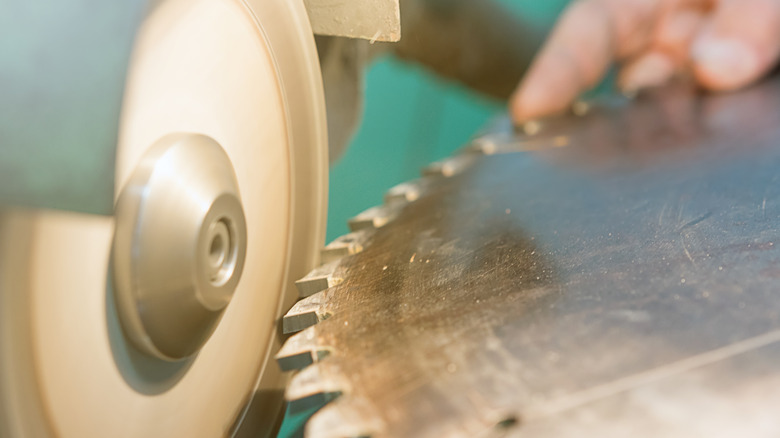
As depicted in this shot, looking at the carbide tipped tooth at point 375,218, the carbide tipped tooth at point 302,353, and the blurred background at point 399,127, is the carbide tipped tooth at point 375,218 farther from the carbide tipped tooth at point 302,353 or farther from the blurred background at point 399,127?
the carbide tipped tooth at point 302,353

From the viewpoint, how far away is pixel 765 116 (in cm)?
111

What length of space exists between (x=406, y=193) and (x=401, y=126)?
20.6 inches

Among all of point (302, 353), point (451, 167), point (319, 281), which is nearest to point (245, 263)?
point (319, 281)

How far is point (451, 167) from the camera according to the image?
44.2 inches

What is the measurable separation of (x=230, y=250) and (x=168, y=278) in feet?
0.34

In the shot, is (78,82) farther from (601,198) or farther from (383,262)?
(601,198)

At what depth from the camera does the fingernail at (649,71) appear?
68.2 inches

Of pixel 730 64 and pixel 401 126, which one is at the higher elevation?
pixel 401 126

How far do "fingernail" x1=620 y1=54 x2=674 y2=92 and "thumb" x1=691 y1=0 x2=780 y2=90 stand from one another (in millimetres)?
266

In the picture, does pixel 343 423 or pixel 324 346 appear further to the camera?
pixel 324 346

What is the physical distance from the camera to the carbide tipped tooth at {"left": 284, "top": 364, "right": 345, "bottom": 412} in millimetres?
446

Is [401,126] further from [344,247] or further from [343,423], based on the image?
[343,423]

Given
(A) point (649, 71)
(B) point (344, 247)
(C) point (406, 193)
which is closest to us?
(B) point (344, 247)

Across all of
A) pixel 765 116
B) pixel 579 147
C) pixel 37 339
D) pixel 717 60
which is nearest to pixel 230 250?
pixel 37 339
